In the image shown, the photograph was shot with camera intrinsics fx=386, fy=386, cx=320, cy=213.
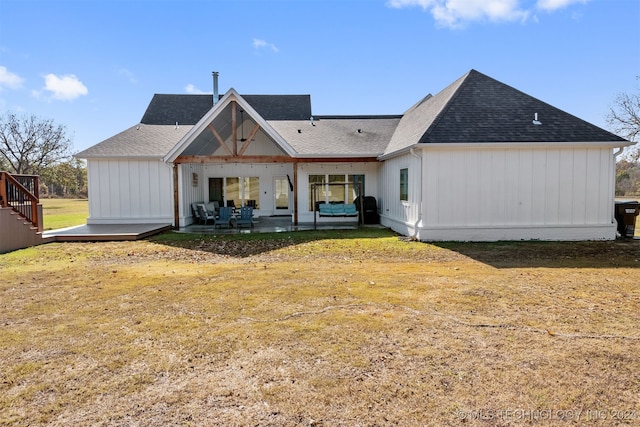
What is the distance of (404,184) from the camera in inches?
493

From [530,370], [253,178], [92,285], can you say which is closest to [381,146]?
[253,178]

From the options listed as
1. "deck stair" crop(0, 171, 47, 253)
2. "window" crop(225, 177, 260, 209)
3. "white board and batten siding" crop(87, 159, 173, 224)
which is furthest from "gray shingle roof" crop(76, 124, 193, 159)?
"deck stair" crop(0, 171, 47, 253)

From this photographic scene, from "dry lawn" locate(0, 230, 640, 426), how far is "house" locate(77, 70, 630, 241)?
140 inches

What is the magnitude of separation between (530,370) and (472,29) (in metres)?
15.1

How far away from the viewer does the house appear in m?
10.8

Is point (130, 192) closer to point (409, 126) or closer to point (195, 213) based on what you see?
point (195, 213)

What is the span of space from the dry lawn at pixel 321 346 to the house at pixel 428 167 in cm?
357

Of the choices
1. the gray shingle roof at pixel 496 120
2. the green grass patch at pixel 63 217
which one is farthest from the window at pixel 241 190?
the gray shingle roof at pixel 496 120

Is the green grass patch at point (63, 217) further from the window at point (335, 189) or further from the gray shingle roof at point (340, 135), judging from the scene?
the window at point (335, 189)

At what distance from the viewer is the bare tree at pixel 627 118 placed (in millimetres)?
30531

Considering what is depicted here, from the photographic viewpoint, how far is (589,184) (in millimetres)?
10922

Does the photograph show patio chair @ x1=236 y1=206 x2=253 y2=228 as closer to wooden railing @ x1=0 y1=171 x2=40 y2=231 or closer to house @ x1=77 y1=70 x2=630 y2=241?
house @ x1=77 y1=70 x2=630 y2=241

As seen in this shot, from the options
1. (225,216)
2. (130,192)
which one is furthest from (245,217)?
(130,192)

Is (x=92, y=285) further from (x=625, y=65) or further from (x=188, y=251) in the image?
(x=625, y=65)
